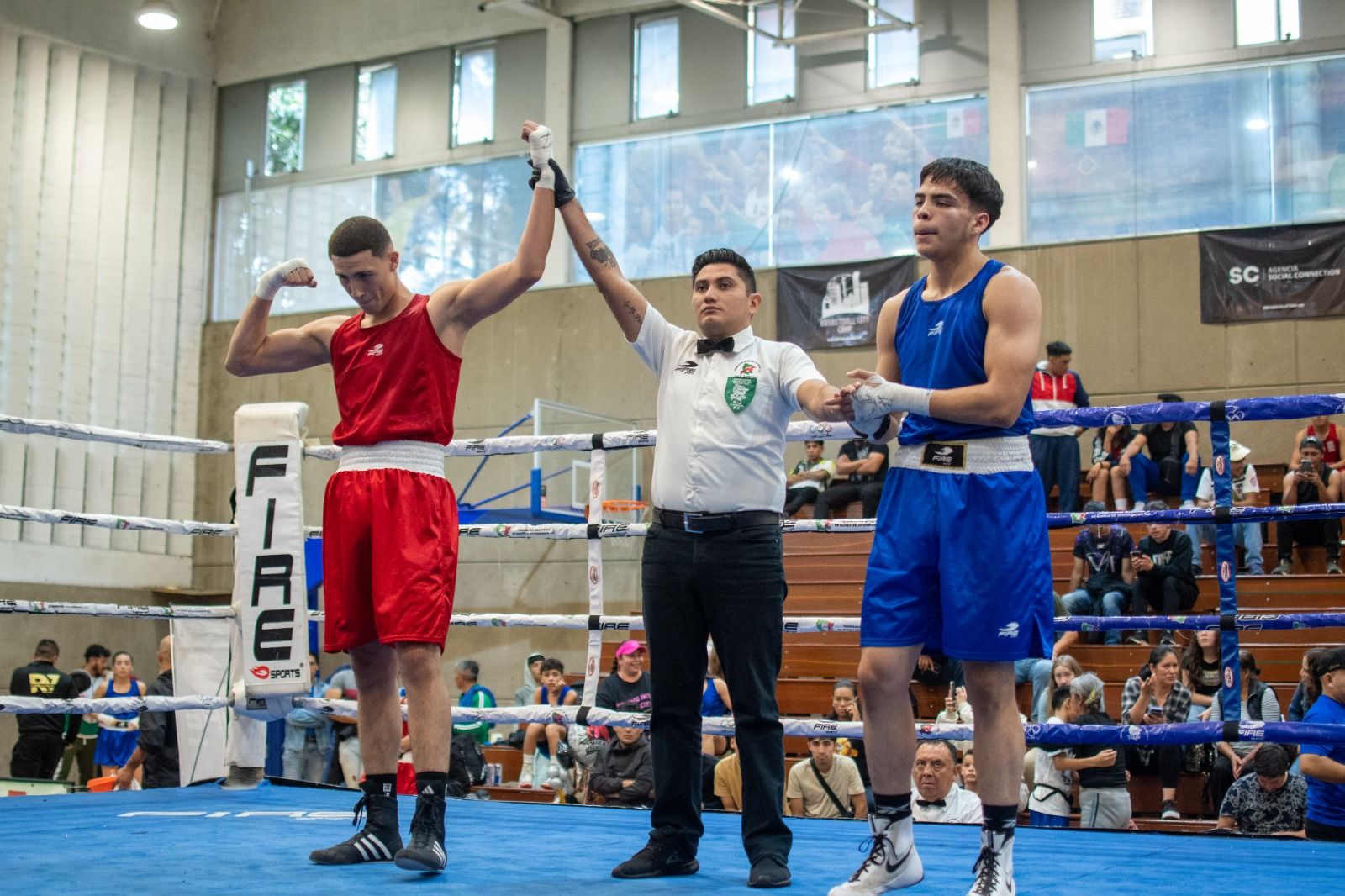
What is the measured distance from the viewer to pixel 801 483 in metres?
11.8

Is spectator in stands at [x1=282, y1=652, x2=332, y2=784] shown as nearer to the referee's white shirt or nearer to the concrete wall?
the concrete wall

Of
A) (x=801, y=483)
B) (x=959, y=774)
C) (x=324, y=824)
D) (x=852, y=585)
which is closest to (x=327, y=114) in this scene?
(x=801, y=483)

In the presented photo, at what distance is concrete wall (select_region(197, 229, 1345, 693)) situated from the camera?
11898 mm

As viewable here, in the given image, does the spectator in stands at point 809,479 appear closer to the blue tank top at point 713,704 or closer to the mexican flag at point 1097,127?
the mexican flag at point 1097,127

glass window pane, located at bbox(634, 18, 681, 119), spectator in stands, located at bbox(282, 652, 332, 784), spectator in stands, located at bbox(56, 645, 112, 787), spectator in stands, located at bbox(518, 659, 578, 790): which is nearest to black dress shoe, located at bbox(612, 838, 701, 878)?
spectator in stands, located at bbox(518, 659, 578, 790)

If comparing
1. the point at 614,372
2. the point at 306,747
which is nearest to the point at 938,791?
the point at 306,747

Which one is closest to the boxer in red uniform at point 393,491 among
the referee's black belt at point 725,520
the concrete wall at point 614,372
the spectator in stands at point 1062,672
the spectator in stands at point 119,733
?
the referee's black belt at point 725,520

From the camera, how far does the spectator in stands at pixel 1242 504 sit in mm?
9711

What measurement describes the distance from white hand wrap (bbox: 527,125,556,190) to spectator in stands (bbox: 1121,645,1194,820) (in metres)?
4.45

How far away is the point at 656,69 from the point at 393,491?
467 inches

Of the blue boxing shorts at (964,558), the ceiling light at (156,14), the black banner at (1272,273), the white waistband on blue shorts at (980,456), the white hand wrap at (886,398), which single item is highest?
the ceiling light at (156,14)

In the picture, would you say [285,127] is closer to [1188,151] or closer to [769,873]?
[1188,151]

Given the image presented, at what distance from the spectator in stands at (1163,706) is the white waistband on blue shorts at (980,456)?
13.4 feet

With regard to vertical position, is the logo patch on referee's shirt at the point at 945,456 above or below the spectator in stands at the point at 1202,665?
above
